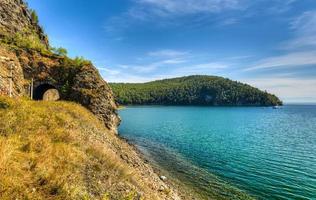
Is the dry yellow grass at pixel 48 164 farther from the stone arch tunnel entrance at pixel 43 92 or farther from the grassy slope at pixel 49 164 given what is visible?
the stone arch tunnel entrance at pixel 43 92

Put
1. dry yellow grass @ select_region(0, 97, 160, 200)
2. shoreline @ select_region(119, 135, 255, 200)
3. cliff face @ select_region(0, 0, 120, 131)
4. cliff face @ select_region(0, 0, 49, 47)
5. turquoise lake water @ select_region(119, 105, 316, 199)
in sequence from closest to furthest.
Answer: dry yellow grass @ select_region(0, 97, 160, 200) → shoreline @ select_region(119, 135, 255, 200) → turquoise lake water @ select_region(119, 105, 316, 199) → cliff face @ select_region(0, 0, 120, 131) → cliff face @ select_region(0, 0, 49, 47)

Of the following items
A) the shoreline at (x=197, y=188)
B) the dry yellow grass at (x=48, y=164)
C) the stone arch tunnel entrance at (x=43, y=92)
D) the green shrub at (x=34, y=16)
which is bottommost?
the shoreline at (x=197, y=188)

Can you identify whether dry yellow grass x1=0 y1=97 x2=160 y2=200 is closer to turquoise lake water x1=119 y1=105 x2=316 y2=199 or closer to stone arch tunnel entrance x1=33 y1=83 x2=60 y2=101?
turquoise lake water x1=119 y1=105 x2=316 y2=199

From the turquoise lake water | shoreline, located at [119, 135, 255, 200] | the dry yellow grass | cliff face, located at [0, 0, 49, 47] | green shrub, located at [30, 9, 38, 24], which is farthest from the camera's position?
green shrub, located at [30, 9, 38, 24]

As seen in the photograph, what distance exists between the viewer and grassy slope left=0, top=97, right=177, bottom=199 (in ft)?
31.5

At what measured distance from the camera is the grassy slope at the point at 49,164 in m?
9.59

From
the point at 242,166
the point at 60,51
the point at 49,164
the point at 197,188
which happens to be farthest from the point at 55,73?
the point at 242,166

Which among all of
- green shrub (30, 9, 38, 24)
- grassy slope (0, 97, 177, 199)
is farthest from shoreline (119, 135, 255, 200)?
green shrub (30, 9, 38, 24)

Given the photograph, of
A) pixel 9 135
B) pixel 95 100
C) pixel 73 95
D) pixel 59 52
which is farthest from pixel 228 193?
pixel 59 52

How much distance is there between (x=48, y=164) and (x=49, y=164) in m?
0.06

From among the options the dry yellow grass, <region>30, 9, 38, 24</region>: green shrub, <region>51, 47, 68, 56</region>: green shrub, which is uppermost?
<region>30, 9, 38, 24</region>: green shrub

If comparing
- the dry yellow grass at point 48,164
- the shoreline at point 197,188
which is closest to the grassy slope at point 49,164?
the dry yellow grass at point 48,164

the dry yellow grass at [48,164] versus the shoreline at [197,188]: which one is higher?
the dry yellow grass at [48,164]

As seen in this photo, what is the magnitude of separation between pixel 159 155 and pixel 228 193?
16059 millimetres
